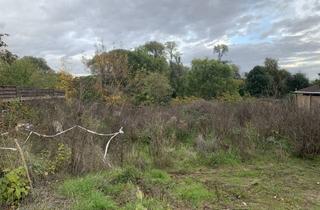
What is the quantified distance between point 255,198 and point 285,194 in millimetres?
655

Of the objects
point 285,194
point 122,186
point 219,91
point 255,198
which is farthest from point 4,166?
point 219,91

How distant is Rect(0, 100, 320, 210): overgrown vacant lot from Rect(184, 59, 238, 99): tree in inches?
1455

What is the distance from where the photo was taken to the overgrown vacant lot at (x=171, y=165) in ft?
18.2

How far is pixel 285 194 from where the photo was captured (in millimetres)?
6652

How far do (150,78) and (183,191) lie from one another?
32292 millimetres

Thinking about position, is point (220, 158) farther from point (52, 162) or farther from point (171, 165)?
point (52, 162)

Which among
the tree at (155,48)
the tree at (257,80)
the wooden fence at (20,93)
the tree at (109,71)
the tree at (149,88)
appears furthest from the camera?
the tree at (155,48)

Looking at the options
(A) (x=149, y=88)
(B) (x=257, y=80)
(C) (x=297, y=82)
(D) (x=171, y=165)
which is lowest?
(D) (x=171, y=165)

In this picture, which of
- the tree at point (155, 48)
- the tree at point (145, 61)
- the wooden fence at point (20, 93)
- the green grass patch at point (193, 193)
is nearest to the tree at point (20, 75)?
the wooden fence at point (20, 93)

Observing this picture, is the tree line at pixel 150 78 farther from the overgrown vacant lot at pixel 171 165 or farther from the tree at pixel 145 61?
the overgrown vacant lot at pixel 171 165

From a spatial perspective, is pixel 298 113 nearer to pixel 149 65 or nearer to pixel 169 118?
pixel 169 118

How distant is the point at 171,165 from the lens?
8.86 meters

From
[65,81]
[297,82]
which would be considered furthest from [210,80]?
[65,81]

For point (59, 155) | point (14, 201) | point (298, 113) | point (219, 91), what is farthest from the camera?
point (219, 91)
